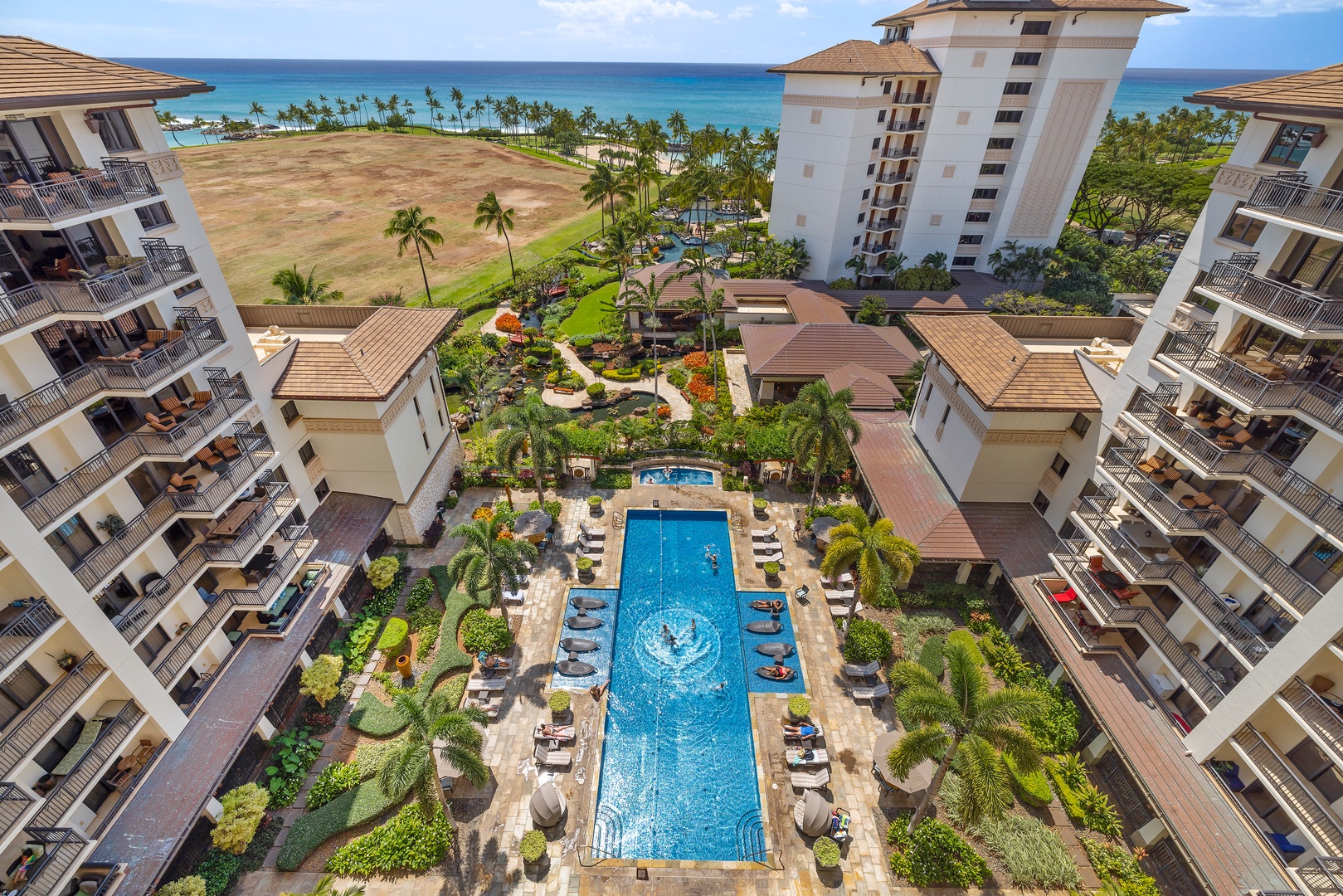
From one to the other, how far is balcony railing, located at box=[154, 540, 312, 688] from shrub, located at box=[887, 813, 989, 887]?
2650 cm

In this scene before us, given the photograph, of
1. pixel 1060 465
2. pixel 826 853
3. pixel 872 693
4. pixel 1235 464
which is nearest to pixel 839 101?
pixel 1060 465

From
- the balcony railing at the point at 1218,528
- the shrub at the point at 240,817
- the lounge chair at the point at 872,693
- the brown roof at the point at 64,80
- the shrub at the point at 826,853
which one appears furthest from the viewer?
the lounge chair at the point at 872,693

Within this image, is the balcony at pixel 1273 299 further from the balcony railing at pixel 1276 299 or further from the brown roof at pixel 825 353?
the brown roof at pixel 825 353

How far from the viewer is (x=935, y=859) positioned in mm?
20453

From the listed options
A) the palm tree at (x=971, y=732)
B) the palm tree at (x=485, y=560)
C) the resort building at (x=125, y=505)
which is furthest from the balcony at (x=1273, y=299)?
the resort building at (x=125, y=505)

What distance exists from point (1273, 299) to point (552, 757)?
29.7 meters

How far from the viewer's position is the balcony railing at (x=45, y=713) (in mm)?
15898

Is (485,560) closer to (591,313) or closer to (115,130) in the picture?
(115,130)

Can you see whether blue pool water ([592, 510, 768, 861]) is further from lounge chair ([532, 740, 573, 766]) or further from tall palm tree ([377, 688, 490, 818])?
tall palm tree ([377, 688, 490, 818])

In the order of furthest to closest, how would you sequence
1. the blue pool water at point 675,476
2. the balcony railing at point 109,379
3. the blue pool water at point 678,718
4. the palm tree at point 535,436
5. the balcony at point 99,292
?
the blue pool water at point 675,476 → the palm tree at point 535,436 → the blue pool water at point 678,718 → the balcony railing at point 109,379 → the balcony at point 99,292

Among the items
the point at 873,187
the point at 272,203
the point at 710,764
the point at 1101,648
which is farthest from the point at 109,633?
the point at 272,203

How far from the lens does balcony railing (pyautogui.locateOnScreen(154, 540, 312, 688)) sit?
21.2m

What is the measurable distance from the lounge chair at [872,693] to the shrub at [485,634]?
53.4ft

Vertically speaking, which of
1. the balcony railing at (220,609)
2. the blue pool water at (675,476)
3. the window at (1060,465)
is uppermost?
the window at (1060,465)
